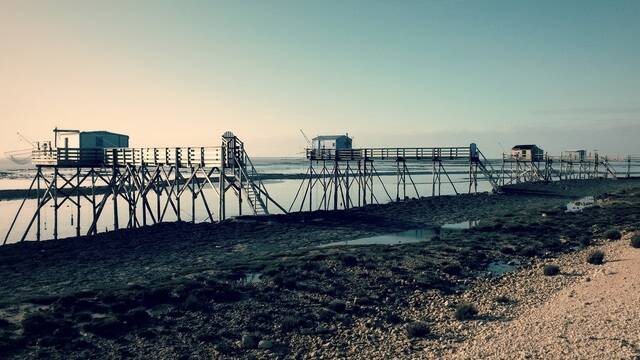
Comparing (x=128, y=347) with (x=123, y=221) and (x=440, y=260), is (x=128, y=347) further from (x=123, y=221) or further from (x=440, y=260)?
(x=123, y=221)

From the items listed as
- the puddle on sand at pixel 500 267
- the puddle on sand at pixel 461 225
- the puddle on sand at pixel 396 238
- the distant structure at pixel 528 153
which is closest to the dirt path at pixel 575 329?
the puddle on sand at pixel 500 267

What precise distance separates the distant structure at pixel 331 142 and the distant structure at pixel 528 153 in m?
34.9

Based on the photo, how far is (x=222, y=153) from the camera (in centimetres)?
2945

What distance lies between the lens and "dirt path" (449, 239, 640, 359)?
1029 centimetres

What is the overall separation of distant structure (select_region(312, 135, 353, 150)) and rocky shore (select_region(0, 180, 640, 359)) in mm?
24166

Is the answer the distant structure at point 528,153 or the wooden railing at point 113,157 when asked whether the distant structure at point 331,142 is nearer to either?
the wooden railing at point 113,157

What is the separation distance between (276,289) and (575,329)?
9.06 metres

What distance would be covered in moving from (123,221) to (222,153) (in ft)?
52.8

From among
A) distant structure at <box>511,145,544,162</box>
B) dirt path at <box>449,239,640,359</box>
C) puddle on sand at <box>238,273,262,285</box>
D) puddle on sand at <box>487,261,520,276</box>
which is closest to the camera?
dirt path at <box>449,239,640,359</box>

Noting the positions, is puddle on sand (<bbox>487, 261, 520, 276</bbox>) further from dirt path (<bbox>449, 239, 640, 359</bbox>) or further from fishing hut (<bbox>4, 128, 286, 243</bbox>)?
fishing hut (<bbox>4, 128, 286, 243</bbox>)

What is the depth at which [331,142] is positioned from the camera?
171 feet

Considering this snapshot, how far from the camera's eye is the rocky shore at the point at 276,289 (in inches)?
434

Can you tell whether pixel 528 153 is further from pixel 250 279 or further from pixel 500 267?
pixel 250 279

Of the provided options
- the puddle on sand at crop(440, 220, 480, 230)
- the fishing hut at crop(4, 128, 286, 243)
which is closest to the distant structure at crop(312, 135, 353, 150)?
the fishing hut at crop(4, 128, 286, 243)
